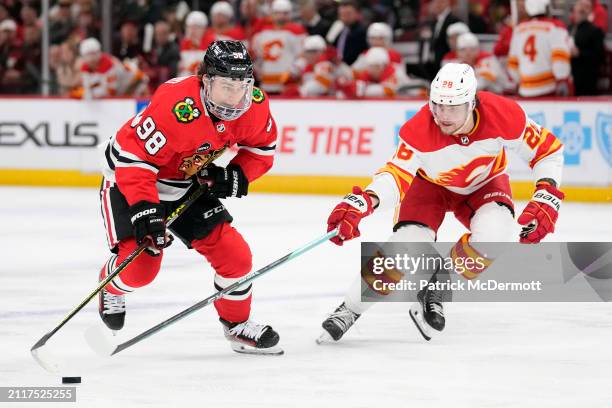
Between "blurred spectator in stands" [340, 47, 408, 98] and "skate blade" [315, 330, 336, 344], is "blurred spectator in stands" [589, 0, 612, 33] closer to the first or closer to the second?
"blurred spectator in stands" [340, 47, 408, 98]

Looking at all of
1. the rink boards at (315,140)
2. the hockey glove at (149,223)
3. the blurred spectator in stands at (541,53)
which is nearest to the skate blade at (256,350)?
the hockey glove at (149,223)

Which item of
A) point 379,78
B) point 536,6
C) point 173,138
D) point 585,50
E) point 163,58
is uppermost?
point 173,138

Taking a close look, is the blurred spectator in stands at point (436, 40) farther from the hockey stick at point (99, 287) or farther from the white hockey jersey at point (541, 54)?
the hockey stick at point (99, 287)

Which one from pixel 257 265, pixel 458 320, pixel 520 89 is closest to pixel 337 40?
pixel 520 89

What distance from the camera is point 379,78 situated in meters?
11.4

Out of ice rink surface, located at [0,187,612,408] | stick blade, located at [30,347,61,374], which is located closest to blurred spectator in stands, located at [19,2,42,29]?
ice rink surface, located at [0,187,612,408]

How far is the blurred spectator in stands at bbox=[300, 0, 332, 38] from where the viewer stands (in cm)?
1238

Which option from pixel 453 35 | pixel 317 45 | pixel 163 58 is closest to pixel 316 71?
pixel 317 45

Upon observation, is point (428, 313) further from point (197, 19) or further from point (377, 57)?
point (197, 19)

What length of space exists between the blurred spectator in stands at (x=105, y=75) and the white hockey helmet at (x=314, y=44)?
1.58 m

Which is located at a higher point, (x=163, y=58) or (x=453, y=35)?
(x=453, y=35)

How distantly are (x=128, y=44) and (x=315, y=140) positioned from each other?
285 cm

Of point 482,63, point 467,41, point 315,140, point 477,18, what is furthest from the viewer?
point 477,18

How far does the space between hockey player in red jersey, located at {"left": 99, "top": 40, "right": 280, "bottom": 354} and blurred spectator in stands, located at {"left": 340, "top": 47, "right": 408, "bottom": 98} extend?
634cm
